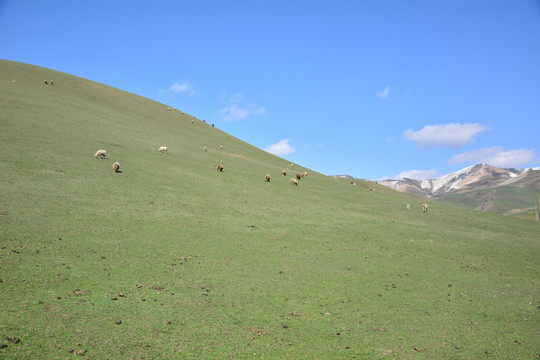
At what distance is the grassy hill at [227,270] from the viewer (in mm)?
8672

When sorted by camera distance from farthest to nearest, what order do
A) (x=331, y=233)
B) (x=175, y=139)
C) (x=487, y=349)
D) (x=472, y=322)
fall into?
(x=175, y=139) < (x=331, y=233) < (x=472, y=322) < (x=487, y=349)

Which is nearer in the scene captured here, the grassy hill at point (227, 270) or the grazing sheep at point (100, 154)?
the grassy hill at point (227, 270)

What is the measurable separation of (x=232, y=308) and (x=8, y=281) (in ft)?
20.7

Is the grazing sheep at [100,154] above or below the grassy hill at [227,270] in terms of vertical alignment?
above

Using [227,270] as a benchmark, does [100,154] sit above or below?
above

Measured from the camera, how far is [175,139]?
51500mm

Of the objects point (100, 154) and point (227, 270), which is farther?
point (100, 154)

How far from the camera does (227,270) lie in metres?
14.0

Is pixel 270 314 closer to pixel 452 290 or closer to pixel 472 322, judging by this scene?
pixel 472 322

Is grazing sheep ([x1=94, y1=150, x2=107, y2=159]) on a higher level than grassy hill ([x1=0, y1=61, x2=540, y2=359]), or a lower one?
higher

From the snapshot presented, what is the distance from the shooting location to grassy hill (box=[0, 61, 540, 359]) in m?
8.67

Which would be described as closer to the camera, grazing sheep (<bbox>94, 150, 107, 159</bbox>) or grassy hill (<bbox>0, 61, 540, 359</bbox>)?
grassy hill (<bbox>0, 61, 540, 359</bbox>)

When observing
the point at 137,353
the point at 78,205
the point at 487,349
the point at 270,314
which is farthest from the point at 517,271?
the point at 78,205

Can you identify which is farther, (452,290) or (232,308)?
(452,290)
